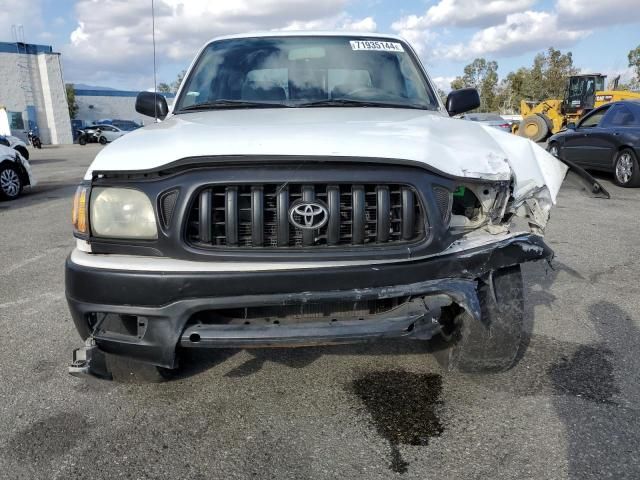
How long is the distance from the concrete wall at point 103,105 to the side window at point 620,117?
174ft

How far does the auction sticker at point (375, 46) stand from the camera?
3.79 m

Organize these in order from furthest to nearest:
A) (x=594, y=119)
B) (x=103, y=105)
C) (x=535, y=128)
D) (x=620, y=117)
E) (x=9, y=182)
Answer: (x=103, y=105), (x=535, y=128), (x=594, y=119), (x=620, y=117), (x=9, y=182)

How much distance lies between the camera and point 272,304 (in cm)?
206

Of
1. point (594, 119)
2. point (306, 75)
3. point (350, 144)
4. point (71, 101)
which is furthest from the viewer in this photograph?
point (71, 101)

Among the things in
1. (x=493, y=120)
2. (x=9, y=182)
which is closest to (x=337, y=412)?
(x=9, y=182)

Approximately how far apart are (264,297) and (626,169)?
9.44m

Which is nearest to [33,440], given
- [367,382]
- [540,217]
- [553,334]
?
[367,382]

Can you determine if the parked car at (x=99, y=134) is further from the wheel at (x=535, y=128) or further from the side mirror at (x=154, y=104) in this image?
the side mirror at (x=154, y=104)

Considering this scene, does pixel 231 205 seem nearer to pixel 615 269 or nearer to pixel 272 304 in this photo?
pixel 272 304

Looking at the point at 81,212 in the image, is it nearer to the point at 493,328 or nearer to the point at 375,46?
the point at 493,328

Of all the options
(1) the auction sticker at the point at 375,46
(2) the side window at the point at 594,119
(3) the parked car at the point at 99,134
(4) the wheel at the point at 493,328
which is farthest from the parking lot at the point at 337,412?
(3) the parked car at the point at 99,134

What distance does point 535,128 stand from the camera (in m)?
19.8

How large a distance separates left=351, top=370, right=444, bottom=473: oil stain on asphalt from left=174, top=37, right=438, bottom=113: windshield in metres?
1.66

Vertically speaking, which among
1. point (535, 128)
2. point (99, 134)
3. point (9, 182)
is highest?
point (535, 128)
